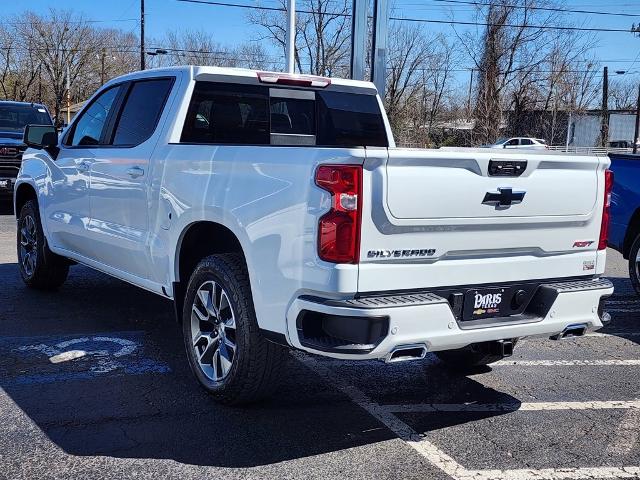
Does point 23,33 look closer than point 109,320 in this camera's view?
No

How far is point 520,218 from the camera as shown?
12.5 ft

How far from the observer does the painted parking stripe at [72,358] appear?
473 cm

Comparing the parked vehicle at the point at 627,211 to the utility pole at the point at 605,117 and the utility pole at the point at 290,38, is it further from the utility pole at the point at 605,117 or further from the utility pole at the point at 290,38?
the utility pole at the point at 605,117

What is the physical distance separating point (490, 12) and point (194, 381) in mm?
40275

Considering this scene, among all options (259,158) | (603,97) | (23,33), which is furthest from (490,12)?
(259,158)

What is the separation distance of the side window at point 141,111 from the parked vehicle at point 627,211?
4.83 metres

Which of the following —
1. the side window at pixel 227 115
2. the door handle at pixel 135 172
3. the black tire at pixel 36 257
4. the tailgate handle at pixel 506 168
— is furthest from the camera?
the black tire at pixel 36 257

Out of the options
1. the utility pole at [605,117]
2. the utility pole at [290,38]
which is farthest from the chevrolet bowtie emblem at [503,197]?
the utility pole at [605,117]

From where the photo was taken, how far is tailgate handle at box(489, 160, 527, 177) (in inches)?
144

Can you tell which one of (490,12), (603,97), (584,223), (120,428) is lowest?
(120,428)

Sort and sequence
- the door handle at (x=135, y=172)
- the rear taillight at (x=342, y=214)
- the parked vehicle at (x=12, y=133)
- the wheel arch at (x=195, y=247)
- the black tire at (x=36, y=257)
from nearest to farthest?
1. the rear taillight at (x=342, y=214)
2. the wheel arch at (x=195, y=247)
3. the door handle at (x=135, y=172)
4. the black tire at (x=36, y=257)
5. the parked vehicle at (x=12, y=133)

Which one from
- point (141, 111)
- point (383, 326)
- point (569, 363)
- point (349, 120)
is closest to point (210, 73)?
point (141, 111)

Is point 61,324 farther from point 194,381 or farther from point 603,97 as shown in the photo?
point 603,97

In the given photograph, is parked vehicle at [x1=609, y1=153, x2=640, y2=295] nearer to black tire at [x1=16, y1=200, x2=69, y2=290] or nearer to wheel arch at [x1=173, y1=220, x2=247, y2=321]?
wheel arch at [x1=173, y1=220, x2=247, y2=321]
